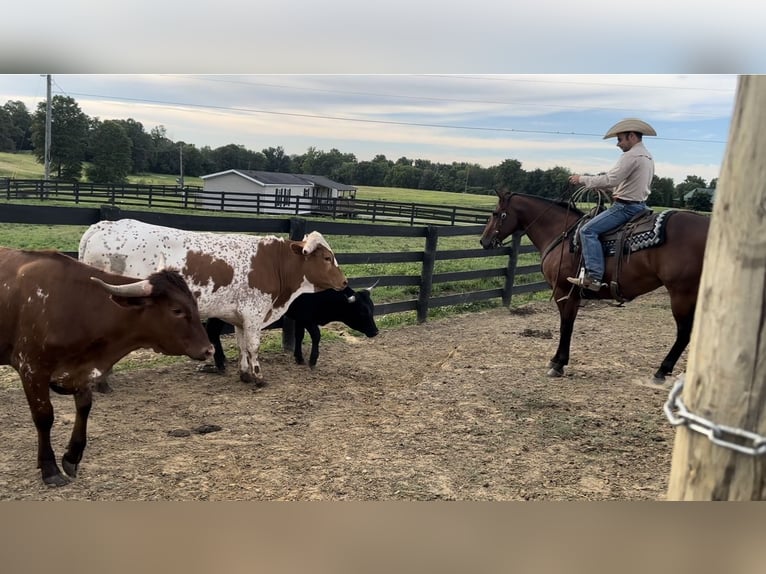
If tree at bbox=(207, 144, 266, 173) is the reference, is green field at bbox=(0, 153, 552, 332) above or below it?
below

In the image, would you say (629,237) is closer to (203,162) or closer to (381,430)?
(381,430)

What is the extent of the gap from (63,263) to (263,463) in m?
1.24

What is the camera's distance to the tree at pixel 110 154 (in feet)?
7.96

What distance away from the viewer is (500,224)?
3.92m

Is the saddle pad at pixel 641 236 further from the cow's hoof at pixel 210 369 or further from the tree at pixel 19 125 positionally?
the tree at pixel 19 125

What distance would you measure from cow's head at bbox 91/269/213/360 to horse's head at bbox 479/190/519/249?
180 cm

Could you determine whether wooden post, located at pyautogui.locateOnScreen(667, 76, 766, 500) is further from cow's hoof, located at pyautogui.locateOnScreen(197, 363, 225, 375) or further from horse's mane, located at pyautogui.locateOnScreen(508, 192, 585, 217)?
cow's hoof, located at pyautogui.locateOnScreen(197, 363, 225, 375)

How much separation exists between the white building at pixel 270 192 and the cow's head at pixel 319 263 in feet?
1.16

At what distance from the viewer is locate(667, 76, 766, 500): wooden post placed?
4.42ft

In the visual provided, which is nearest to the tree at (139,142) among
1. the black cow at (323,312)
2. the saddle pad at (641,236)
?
the black cow at (323,312)

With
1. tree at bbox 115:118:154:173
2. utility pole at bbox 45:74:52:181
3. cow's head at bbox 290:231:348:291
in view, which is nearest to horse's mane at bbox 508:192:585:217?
cow's head at bbox 290:231:348:291

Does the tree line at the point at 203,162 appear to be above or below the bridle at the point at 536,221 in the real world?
above

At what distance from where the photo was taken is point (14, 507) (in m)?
2.30
